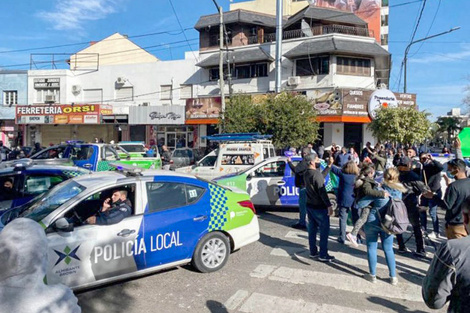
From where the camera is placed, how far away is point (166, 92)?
30797 mm

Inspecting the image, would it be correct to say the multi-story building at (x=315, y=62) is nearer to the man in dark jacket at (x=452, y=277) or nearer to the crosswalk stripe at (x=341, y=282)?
the crosswalk stripe at (x=341, y=282)

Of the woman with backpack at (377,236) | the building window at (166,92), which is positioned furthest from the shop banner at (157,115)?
the woman with backpack at (377,236)

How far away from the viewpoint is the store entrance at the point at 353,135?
81.2 ft

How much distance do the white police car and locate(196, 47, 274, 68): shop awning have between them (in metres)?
22.3

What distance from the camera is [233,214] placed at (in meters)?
5.39

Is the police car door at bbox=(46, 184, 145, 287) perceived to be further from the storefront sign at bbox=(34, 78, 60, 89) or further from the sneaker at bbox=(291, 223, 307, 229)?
the storefront sign at bbox=(34, 78, 60, 89)

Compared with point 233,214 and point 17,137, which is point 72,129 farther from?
point 233,214

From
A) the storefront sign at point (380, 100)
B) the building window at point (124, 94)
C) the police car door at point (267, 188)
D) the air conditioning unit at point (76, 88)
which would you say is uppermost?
the air conditioning unit at point (76, 88)

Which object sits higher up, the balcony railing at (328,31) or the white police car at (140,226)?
the balcony railing at (328,31)

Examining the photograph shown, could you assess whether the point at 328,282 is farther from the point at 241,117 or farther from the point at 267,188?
the point at 241,117

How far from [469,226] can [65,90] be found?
1410 inches

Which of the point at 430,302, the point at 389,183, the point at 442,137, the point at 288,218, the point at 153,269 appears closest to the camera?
the point at 430,302

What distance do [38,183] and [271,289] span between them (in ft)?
14.9

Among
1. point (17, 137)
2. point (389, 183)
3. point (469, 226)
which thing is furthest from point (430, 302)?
point (17, 137)
